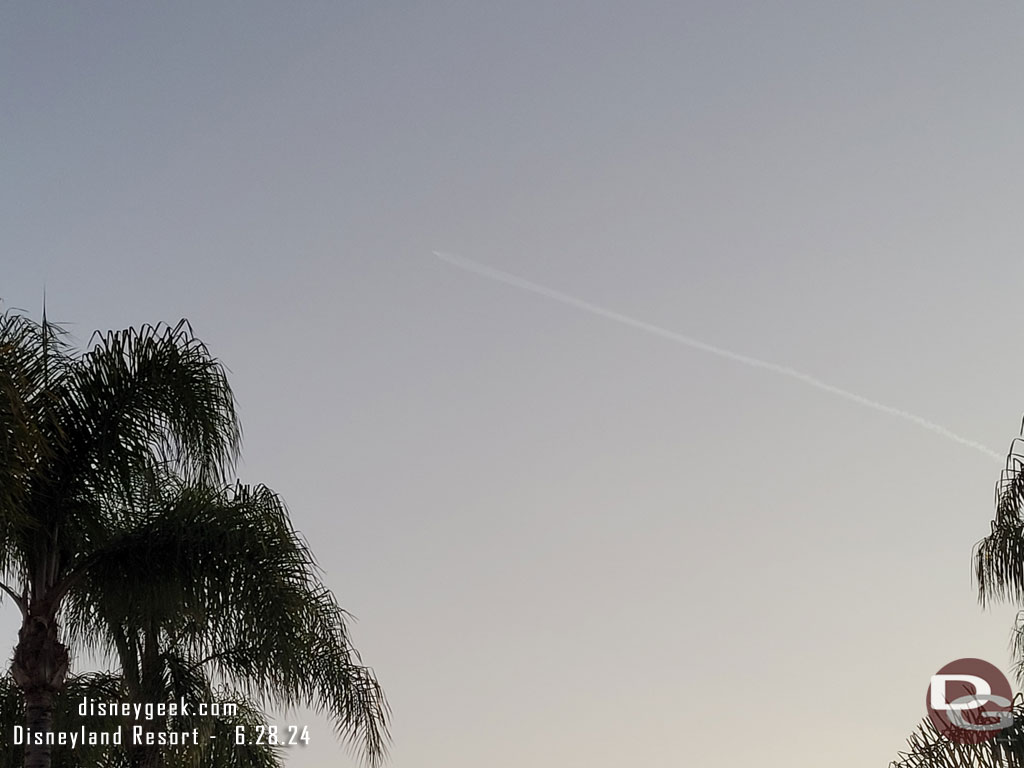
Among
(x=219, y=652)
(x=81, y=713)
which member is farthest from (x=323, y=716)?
(x=81, y=713)

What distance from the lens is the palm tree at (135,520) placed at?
11.4 meters

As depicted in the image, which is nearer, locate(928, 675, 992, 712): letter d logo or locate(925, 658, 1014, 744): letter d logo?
locate(925, 658, 1014, 744): letter d logo

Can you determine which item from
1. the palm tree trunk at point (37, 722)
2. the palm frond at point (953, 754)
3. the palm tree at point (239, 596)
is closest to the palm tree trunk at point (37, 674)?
the palm tree trunk at point (37, 722)

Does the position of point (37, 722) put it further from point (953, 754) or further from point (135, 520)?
point (953, 754)

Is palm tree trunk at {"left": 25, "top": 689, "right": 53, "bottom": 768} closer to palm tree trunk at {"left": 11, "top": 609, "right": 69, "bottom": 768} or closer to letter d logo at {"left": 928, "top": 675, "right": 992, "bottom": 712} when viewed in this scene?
palm tree trunk at {"left": 11, "top": 609, "right": 69, "bottom": 768}

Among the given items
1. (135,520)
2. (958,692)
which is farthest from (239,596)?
(958,692)

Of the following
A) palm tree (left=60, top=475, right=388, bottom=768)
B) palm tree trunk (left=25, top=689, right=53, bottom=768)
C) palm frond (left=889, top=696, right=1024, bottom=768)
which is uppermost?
palm tree (left=60, top=475, right=388, bottom=768)

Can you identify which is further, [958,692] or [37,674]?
[37,674]

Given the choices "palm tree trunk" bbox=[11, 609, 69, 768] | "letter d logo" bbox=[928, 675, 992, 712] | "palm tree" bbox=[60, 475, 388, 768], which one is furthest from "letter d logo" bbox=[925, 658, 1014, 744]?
"palm tree trunk" bbox=[11, 609, 69, 768]

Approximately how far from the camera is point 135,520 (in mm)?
12008

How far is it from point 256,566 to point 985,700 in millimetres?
6479

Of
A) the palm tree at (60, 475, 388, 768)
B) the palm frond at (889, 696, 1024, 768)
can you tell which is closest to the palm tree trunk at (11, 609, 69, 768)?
the palm tree at (60, 475, 388, 768)

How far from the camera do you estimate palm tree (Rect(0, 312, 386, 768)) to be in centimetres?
1138

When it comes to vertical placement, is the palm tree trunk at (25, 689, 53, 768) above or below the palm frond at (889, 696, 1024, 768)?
above
